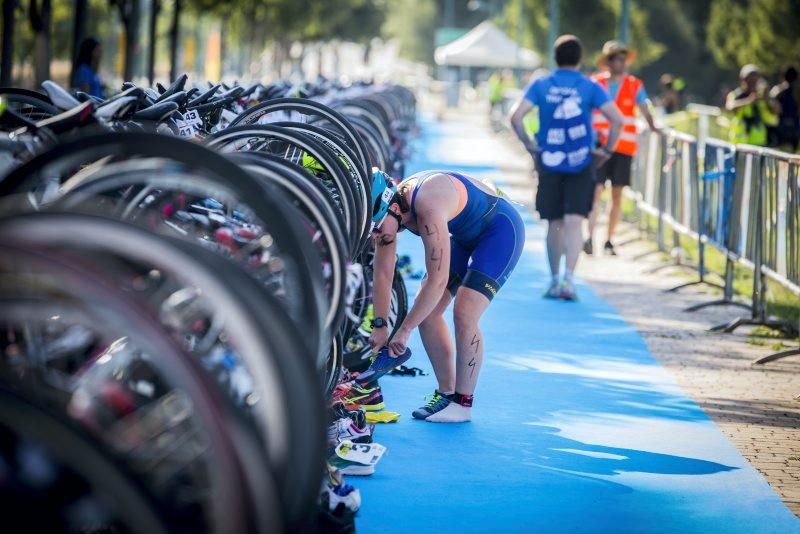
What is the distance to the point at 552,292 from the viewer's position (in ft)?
37.6

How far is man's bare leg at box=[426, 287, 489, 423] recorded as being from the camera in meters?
6.88

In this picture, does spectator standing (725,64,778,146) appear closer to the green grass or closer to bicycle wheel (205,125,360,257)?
the green grass

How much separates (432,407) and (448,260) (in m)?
0.89

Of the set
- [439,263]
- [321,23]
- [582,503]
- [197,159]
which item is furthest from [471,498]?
[321,23]

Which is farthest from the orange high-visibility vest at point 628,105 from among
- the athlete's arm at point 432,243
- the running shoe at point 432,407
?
the athlete's arm at point 432,243

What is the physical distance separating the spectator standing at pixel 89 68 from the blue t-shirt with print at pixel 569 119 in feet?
14.7

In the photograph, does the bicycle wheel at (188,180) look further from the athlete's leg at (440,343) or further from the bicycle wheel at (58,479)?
the athlete's leg at (440,343)

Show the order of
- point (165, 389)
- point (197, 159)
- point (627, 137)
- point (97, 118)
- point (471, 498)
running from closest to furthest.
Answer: point (197, 159)
point (165, 389)
point (97, 118)
point (471, 498)
point (627, 137)

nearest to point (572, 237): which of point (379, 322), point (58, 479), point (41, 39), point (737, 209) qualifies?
point (737, 209)

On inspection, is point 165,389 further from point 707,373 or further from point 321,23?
point 321,23

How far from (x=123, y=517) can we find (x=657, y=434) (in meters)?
4.42

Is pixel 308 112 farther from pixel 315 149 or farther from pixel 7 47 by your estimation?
pixel 7 47

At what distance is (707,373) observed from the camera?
8.57 meters

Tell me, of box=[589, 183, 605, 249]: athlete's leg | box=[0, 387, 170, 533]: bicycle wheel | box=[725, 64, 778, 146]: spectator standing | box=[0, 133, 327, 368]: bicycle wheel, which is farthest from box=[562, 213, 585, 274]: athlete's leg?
box=[0, 387, 170, 533]: bicycle wheel
